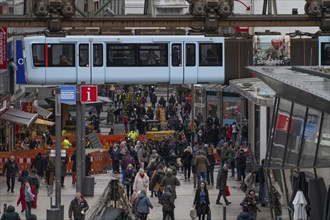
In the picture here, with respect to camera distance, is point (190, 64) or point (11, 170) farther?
point (190, 64)

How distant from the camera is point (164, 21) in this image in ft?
160

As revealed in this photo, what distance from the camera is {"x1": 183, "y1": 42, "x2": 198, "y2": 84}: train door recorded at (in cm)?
4553

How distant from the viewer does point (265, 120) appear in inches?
1960

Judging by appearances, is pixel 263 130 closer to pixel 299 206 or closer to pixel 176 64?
pixel 176 64

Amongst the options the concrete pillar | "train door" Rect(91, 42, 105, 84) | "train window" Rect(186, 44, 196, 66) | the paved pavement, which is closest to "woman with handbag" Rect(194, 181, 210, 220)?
the paved pavement

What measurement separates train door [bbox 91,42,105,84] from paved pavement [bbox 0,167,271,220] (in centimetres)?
343

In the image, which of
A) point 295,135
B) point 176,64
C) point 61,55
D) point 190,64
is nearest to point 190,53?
point 190,64

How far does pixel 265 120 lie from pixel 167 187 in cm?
1558

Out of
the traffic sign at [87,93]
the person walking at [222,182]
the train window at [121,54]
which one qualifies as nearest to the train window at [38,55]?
the train window at [121,54]

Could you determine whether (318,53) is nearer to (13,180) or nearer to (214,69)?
(214,69)

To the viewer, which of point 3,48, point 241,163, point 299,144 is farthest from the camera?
point 3,48

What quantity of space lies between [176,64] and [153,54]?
0.83 m

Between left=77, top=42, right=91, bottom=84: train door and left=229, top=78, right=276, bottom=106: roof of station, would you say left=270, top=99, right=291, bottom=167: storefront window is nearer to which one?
left=229, top=78, right=276, bottom=106: roof of station

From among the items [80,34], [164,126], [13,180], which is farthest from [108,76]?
[164,126]
